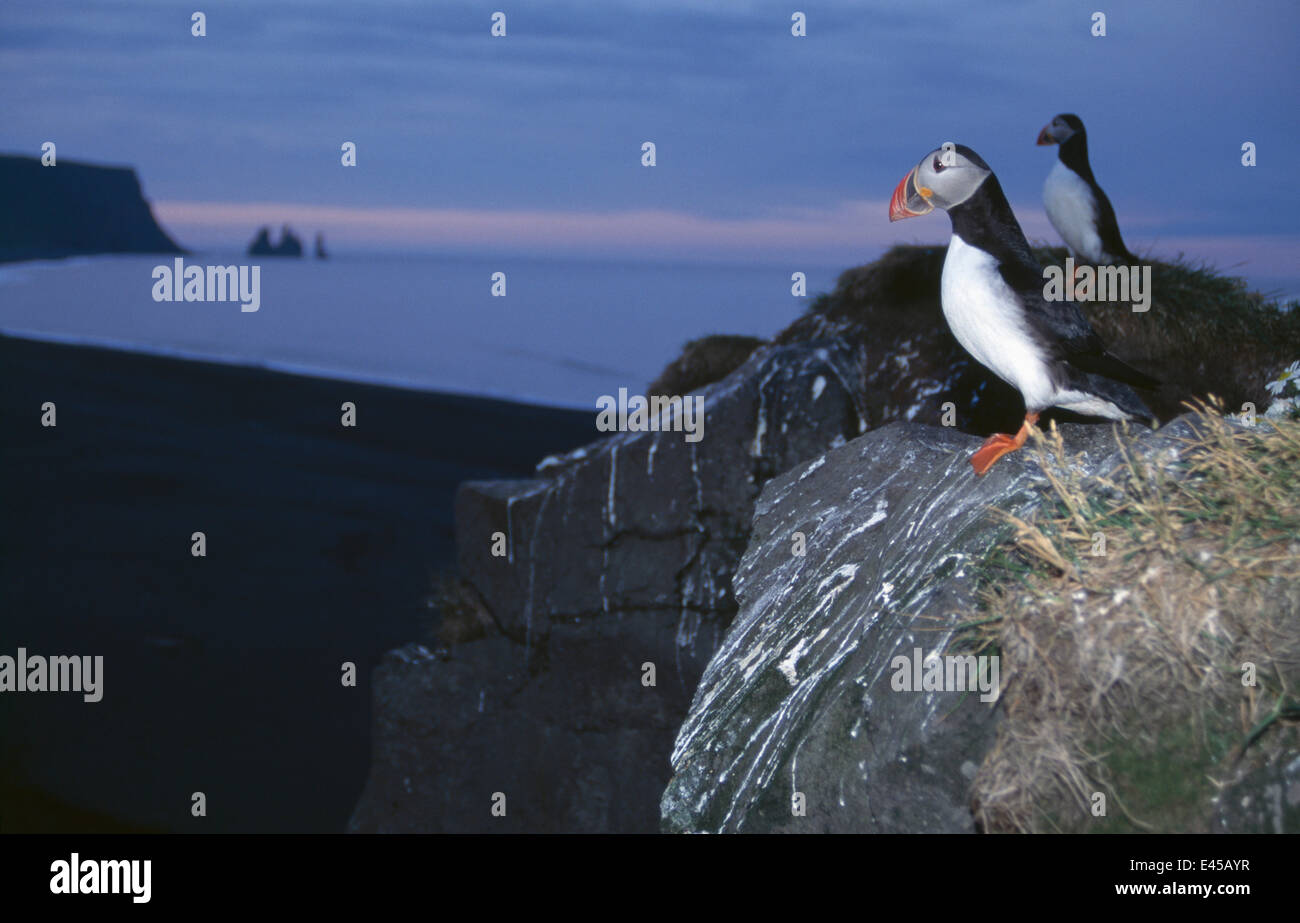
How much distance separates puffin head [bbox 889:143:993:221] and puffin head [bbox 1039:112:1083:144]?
418 cm

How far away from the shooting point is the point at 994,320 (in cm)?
407

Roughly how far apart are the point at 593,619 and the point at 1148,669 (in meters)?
5.84

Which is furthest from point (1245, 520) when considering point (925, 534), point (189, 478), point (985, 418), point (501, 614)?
point (189, 478)

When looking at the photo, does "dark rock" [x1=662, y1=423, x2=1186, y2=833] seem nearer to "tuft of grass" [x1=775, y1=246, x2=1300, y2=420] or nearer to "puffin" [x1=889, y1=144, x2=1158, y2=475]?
"puffin" [x1=889, y1=144, x2=1158, y2=475]

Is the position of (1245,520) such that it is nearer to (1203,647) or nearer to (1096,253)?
(1203,647)

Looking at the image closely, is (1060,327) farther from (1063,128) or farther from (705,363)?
(705,363)

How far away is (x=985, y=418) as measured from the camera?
7121 millimetres

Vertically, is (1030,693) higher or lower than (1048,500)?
lower

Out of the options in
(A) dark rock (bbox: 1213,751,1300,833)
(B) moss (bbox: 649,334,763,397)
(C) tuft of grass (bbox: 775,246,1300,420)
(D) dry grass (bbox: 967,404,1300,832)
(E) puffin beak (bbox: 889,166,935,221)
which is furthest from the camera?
(B) moss (bbox: 649,334,763,397)

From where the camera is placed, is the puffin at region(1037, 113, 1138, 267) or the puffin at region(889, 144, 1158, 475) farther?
the puffin at region(1037, 113, 1138, 267)

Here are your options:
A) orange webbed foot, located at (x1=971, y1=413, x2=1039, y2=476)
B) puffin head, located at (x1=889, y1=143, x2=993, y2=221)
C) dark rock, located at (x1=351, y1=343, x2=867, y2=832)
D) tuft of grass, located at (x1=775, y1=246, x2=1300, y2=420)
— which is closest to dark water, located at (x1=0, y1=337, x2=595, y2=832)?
dark rock, located at (x1=351, y1=343, x2=867, y2=832)

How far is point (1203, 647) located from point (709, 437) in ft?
16.6

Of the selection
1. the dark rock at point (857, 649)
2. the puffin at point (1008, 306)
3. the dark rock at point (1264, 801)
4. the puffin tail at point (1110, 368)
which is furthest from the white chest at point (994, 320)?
the dark rock at point (1264, 801)

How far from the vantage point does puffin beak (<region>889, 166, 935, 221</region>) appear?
13.8ft
